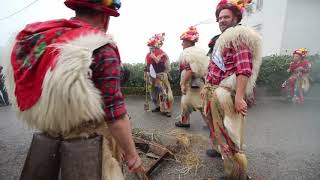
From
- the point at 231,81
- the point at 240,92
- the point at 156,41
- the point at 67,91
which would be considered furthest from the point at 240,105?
the point at 156,41

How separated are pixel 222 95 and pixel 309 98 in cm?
789

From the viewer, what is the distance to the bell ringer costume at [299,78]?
8.42m

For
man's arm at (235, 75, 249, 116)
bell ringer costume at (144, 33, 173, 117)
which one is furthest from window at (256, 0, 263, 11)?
man's arm at (235, 75, 249, 116)

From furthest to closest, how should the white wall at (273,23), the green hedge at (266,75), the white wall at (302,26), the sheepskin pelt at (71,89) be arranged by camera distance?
the white wall at (273,23) < the white wall at (302,26) < the green hedge at (266,75) < the sheepskin pelt at (71,89)

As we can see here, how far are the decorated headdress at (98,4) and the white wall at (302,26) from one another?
41.3ft

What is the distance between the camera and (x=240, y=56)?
277 cm

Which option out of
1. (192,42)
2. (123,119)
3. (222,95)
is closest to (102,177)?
(123,119)

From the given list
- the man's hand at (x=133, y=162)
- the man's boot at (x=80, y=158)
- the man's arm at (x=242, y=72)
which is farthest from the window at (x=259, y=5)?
the man's boot at (x=80, y=158)

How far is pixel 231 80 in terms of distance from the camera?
9.75 ft

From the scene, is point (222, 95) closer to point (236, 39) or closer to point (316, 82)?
point (236, 39)

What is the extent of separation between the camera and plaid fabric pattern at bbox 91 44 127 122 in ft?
4.58

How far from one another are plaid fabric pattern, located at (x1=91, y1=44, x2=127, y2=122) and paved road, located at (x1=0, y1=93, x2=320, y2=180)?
7.81 feet

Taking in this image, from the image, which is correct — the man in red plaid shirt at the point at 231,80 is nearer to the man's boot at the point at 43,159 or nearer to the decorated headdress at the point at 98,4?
the decorated headdress at the point at 98,4

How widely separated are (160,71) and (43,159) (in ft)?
18.0
